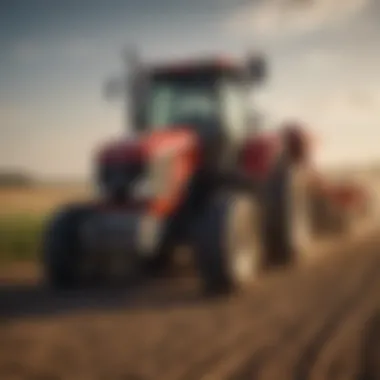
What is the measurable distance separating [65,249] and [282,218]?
1012mm

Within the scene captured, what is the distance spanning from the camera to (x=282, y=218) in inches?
134

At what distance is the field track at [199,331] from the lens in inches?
81.7

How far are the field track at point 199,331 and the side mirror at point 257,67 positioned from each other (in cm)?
86

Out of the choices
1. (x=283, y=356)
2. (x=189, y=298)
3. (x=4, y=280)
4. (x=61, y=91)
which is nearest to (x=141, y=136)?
(x=61, y=91)

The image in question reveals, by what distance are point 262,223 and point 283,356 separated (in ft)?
4.18

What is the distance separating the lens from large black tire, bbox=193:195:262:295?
2873 millimetres

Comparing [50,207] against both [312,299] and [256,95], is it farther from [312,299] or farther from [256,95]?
[312,299]

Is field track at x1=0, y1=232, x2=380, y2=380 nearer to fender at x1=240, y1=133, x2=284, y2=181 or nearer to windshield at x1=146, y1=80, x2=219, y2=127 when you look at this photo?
fender at x1=240, y1=133, x2=284, y2=181

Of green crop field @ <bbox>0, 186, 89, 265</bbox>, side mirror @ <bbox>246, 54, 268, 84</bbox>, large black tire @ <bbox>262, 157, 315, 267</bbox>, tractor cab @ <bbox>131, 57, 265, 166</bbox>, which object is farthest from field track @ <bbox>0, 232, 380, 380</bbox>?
side mirror @ <bbox>246, 54, 268, 84</bbox>

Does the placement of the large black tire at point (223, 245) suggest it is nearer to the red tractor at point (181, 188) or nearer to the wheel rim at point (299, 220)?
the red tractor at point (181, 188)

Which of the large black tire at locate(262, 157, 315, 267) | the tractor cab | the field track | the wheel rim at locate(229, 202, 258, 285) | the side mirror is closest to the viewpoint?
the field track

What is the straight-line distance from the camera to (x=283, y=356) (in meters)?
2.16

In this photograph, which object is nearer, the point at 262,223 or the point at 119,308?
the point at 119,308

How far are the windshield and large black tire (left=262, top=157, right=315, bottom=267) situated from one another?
18.9 inches
